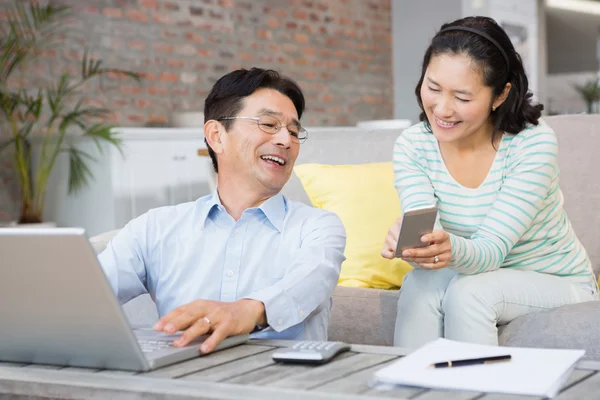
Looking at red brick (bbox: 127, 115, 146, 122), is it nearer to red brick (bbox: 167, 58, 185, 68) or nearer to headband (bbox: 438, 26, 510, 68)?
red brick (bbox: 167, 58, 185, 68)

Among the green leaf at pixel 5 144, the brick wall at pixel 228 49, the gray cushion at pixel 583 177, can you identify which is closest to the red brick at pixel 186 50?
the brick wall at pixel 228 49

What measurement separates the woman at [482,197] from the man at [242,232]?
0.23 metres

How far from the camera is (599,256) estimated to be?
8.17 ft

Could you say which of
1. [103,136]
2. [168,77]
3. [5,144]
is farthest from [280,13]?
[5,144]

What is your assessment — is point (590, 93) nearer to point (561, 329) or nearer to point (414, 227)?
point (561, 329)

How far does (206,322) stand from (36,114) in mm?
3751

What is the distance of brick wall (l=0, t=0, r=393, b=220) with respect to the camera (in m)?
5.96

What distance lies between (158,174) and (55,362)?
4170mm

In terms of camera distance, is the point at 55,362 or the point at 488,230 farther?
the point at 488,230

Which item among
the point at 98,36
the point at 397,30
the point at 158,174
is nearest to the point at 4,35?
the point at 98,36

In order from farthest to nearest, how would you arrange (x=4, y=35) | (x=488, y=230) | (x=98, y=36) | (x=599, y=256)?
1. (x=98, y=36)
2. (x=4, y=35)
3. (x=599, y=256)
4. (x=488, y=230)

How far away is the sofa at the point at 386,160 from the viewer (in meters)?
1.91

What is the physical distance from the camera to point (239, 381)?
1.14 m

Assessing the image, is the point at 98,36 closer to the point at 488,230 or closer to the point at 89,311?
the point at 488,230
